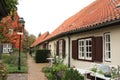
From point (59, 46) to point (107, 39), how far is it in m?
10.7

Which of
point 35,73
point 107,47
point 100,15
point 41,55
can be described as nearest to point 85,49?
point 100,15

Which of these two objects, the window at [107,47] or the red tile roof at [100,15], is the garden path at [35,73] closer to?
the red tile roof at [100,15]

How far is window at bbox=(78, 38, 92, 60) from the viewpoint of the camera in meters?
14.8

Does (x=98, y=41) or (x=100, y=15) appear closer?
(x=98, y=41)

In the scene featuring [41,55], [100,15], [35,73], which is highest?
[100,15]

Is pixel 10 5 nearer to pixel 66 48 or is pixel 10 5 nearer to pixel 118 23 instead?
pixel 118 23

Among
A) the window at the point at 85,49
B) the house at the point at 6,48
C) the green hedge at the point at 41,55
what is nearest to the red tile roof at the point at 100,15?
the window at the point at 85,49

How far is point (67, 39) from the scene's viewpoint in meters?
19.5

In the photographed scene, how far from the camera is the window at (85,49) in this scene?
14.8m

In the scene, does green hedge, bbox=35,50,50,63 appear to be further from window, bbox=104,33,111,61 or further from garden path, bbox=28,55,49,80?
window, bbox=104,33,111,61

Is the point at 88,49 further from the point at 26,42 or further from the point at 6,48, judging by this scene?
the point at 26,42

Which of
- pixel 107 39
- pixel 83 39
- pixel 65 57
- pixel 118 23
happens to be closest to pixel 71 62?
pixel 65 57

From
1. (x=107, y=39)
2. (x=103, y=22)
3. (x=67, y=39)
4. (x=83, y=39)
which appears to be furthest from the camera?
(x=67, y=39)

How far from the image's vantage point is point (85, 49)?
15.4 metres
